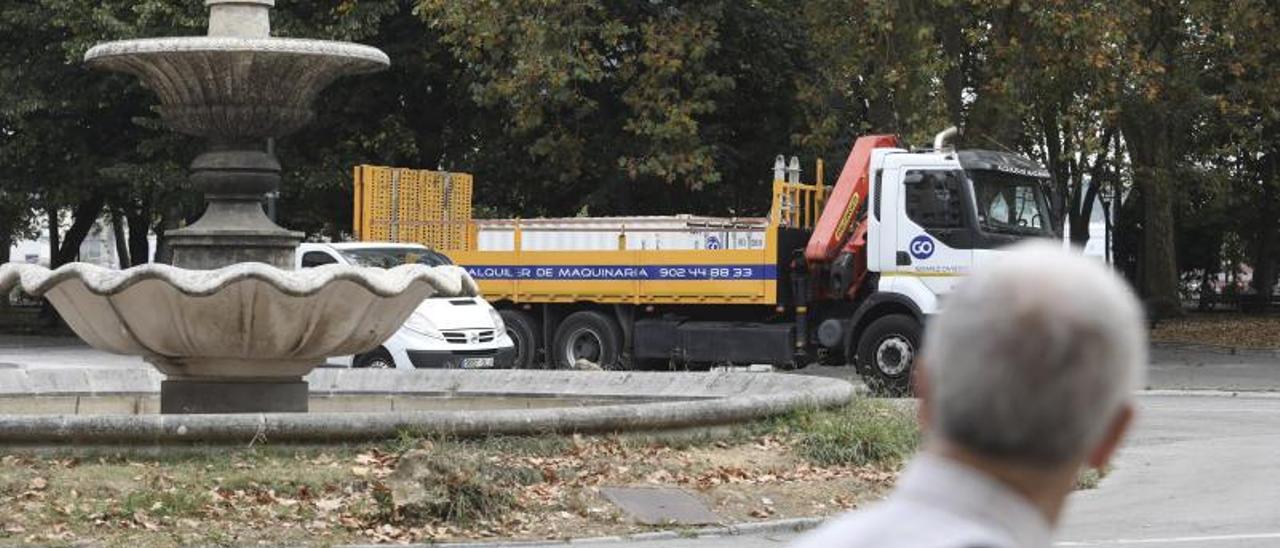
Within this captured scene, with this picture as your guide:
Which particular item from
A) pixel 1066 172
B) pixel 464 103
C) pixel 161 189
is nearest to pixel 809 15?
pixel 464 103

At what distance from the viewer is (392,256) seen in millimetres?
25422

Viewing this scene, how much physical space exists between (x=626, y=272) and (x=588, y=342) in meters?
1.24

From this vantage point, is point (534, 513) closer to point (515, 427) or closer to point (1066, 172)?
point (515, 427)

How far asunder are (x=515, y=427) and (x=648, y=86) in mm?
20435

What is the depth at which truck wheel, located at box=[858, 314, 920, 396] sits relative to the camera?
951 inches

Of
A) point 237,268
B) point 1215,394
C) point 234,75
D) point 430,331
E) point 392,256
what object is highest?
point 234,75

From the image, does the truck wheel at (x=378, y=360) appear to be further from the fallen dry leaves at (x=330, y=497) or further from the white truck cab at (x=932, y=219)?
the fallen dry leaves at (x=330, y=497)

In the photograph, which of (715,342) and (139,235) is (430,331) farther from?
(139,235)

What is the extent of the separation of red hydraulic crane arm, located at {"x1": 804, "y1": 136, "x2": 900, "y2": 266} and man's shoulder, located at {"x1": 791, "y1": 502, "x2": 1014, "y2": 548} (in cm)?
2314

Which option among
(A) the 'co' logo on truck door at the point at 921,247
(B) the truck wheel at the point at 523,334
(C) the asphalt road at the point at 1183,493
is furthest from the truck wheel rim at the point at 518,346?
(C) the asphalt road at the point at 1183,493

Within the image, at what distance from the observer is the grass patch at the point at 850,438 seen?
14477mm

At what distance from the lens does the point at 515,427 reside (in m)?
13.1

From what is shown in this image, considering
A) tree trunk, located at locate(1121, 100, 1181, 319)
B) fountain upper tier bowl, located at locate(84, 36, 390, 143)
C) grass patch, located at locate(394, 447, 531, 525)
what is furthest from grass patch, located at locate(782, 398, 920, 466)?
tree trunk, located at locate(1121, 100, 1181, 319)

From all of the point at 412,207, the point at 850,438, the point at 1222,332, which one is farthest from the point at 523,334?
the point at 1222,332
